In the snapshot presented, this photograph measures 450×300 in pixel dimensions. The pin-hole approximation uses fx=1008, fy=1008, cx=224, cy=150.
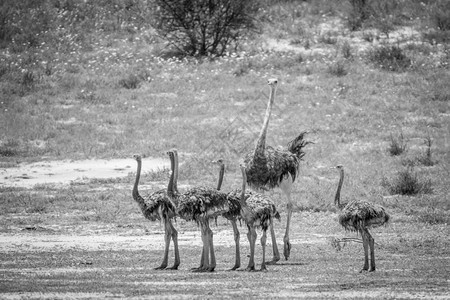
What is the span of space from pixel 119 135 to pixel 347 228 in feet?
40.8

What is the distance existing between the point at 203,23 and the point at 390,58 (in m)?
5.88

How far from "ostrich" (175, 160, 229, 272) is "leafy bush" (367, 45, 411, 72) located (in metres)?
17.8

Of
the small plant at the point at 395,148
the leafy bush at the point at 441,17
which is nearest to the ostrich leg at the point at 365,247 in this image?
the small plant at the point at 395,148

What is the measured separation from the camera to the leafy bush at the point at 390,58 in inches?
1182

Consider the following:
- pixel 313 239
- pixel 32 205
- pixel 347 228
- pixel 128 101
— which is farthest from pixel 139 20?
pixel 347 228

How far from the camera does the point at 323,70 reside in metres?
30.0

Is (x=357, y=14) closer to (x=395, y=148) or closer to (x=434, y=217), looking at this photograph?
(x=395, y=148)

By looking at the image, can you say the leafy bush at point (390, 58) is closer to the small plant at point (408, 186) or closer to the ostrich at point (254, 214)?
the small plant at point (408, 186)

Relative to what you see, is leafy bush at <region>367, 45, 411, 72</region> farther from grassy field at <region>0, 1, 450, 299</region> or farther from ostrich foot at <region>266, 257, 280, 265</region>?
ostrich foot at <region>266, 257, 280, 265</region>

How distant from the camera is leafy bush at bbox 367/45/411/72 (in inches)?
1182

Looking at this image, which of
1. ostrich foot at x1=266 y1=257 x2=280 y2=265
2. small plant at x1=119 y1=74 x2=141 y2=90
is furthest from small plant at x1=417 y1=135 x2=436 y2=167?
small plant at x1=119 y1=74 x2=141 y2=90

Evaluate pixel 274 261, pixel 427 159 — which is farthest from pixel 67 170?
pixel 274 261

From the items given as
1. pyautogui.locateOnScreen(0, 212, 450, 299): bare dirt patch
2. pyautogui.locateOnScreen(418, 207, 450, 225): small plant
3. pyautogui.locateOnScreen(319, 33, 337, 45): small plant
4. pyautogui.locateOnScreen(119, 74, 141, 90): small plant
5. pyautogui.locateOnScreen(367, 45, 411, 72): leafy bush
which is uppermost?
pyautogui.locateOnScreen(319, 33, 337, 45): small plant

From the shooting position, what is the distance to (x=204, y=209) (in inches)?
511
